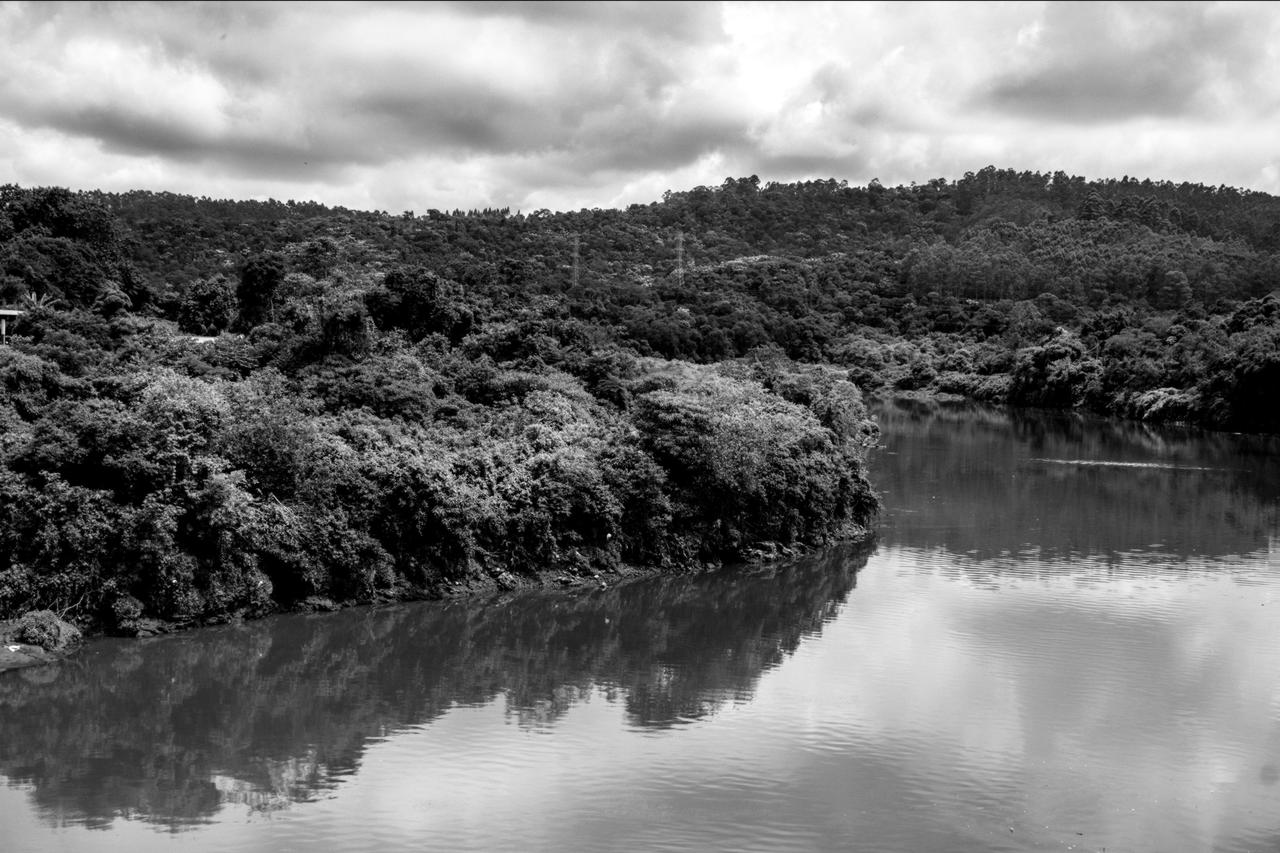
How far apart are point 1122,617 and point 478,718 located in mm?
15644

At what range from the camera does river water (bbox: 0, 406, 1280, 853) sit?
17.5 metres

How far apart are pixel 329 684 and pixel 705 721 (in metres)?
7.35

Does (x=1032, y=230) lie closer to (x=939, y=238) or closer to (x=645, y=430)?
(x=939, y=238)

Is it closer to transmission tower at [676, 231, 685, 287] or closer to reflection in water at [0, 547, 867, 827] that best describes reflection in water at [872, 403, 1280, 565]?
reflection in water at [0, 547, 867, 827]

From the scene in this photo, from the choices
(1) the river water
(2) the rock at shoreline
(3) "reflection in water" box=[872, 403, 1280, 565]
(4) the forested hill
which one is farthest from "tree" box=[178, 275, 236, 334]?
(2) the rock at shoreline

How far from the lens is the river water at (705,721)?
689 inches

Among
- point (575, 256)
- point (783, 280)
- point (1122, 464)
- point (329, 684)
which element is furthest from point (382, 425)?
point (783, 280)

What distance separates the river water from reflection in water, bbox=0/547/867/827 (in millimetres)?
76

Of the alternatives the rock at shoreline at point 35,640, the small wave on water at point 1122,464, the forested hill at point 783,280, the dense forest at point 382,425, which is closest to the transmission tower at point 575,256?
the forested hill at point 783,280

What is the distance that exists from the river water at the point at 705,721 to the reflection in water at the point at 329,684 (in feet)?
0.25

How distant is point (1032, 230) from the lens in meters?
155

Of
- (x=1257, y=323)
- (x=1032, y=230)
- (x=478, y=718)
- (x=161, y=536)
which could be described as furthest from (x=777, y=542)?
(x=1032, y=230)

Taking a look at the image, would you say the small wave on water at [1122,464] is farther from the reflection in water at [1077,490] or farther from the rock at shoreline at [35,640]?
the rock at shoreline at [35,640]

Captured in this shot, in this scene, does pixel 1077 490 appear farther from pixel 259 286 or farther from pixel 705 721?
pixel 259 286
